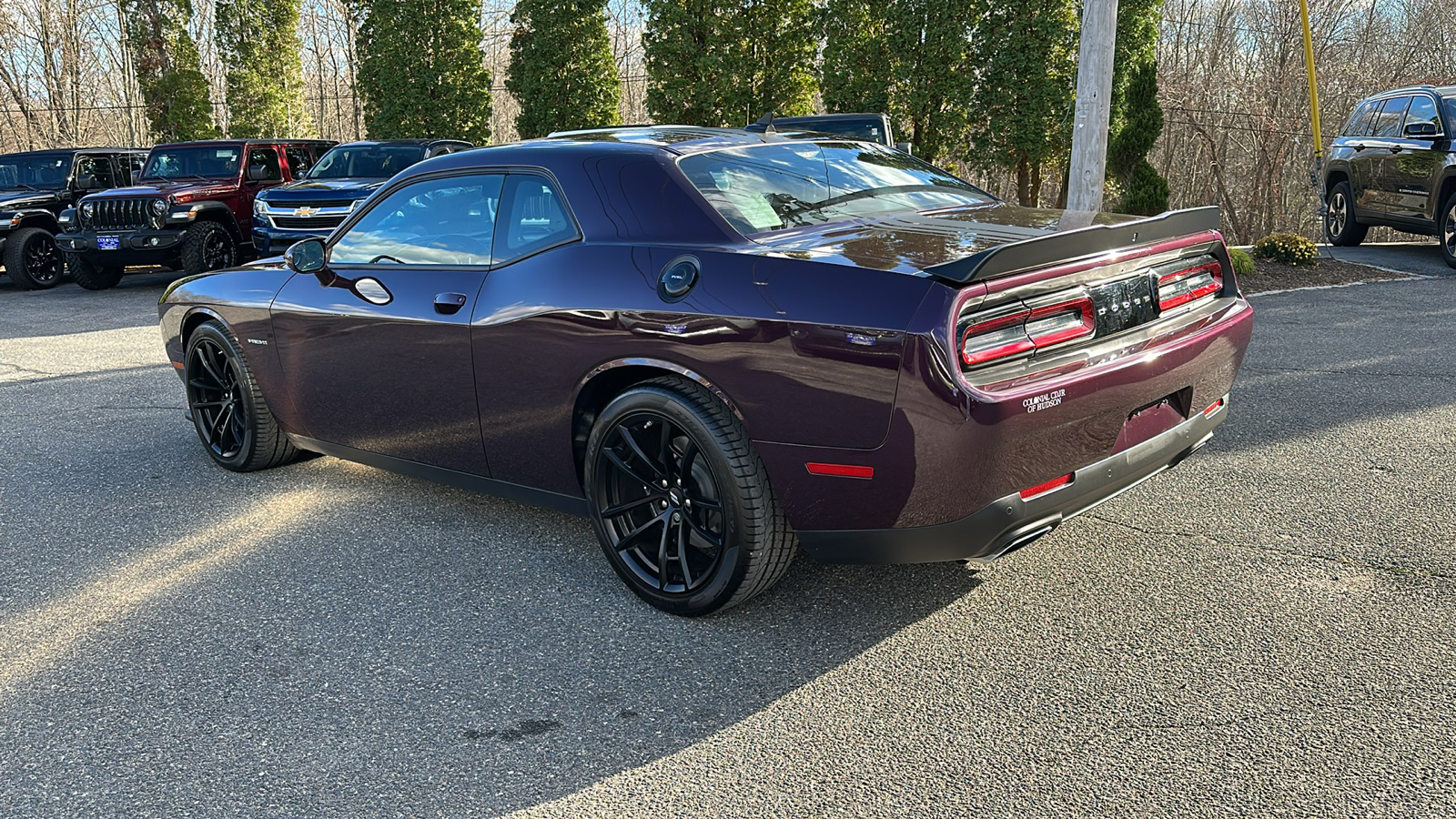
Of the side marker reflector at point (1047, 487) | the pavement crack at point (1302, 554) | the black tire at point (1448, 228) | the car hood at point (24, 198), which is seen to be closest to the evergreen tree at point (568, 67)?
the car hood at point (24, 198)

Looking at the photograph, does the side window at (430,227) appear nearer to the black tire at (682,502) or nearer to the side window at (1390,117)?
the black tire at (682,502)

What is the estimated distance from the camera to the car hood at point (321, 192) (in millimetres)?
13219

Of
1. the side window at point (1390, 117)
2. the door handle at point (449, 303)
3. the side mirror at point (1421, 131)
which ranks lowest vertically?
the door handle at point (449, 303)

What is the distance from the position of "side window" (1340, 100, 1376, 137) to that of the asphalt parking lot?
10179 mm

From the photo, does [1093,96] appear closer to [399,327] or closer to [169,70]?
[399,327]

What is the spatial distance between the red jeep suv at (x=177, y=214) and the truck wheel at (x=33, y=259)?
794 mm

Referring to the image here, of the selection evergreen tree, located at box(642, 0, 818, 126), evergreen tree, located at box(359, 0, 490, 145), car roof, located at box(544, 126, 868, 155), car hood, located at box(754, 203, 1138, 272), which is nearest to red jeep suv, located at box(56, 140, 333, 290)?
evergreen tree, located at box(359, 0, 490, 145)

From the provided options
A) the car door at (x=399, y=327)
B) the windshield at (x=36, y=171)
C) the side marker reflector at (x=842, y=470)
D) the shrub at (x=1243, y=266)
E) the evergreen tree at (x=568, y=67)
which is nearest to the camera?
the side marker reflector at (x=842, y=470)

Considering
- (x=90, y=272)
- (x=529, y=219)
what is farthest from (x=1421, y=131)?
(x=90, y=272)

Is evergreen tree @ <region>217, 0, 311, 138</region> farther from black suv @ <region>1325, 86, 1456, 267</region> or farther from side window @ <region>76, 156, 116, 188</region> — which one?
black suv @ <region>1325, 86, 1456, 267</region>

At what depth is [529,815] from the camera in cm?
266

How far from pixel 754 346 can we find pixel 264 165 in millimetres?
13367

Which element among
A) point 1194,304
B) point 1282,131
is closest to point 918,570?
point 1194,304

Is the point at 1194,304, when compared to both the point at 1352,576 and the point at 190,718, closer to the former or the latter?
the point at 1352,576
